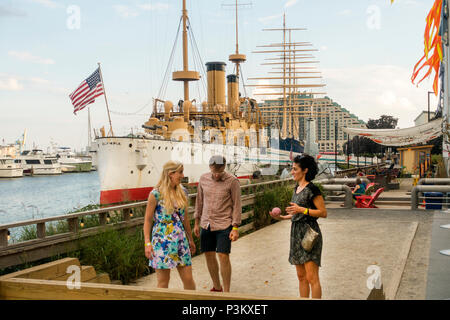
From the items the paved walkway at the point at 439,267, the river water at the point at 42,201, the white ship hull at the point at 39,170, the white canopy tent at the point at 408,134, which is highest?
the white canopy tent at the point at 408,134

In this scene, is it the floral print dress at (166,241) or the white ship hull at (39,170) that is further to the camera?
the white ship hull at (39,170)

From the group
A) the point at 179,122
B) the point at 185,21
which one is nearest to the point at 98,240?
the point at 179,122

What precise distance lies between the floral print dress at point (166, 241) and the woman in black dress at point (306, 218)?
115cm

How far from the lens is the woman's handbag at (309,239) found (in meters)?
4.91

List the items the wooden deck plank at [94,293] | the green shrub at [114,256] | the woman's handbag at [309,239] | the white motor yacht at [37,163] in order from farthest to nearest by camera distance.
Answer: the white motor yacht at [37,163] → the green shrub at [114,256] → the woman's handbag at [309,239] → the wooden deck plank at [94,293]

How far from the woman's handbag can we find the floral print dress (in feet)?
4.41

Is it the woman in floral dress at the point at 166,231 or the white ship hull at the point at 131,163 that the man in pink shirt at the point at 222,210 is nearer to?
the woman in floral dress at the point at 166,231

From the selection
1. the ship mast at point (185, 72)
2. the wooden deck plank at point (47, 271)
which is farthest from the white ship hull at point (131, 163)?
the wooden deck plank at point (47, 271)

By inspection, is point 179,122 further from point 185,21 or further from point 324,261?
point 324,261

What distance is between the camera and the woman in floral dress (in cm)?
504

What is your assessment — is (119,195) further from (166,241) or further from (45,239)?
(166,241)

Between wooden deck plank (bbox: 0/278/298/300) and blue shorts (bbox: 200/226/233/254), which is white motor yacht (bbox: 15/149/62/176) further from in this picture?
wooden deck plank (bbox: 0/278/298/300)

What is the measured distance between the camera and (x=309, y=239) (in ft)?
16.1

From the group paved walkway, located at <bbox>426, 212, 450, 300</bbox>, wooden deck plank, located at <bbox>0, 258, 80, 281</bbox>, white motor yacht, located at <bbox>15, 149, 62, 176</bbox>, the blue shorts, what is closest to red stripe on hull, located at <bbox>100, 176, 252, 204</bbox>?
paved walkway, located at <bbox>426, 212, 450, 300</bbox>
